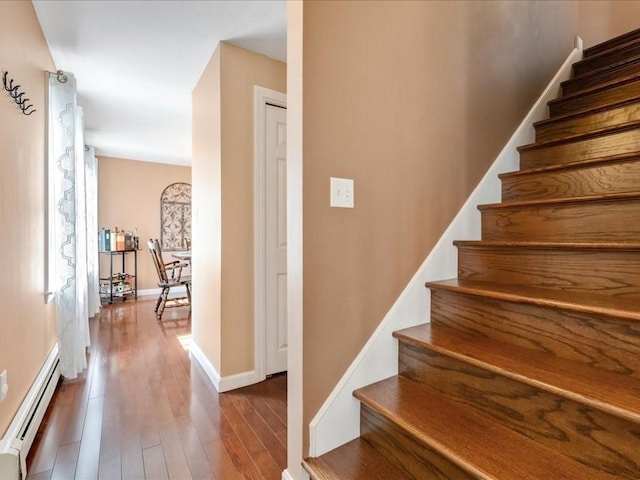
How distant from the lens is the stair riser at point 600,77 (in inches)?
77.8

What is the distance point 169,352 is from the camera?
2887 millimetres

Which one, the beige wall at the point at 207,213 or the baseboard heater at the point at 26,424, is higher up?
the beige wall at the point at 207,213

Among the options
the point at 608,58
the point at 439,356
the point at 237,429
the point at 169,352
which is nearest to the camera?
the point at 439,356

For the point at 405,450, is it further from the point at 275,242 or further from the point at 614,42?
the point at 614,42

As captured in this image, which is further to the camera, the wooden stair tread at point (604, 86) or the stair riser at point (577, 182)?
the wooden stair tread at point (604, 86)

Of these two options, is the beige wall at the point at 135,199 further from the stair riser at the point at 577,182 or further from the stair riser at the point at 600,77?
the stair riser at the point at 600,77

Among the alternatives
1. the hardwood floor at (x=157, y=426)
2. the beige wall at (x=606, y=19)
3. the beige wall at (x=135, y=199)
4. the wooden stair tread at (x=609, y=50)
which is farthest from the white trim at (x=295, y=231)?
the beige wall at (x=135, y=199)

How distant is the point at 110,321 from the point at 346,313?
3.86 meters

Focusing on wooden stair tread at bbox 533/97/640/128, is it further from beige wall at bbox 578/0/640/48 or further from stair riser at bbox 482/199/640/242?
beige wall at bbox 578/0/640/48

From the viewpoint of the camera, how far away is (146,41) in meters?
2.26

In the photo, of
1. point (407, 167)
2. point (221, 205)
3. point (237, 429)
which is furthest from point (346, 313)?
point (221, 205)

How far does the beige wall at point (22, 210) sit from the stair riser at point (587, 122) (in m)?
3.02

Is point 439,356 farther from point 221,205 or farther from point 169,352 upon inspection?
point 169,352

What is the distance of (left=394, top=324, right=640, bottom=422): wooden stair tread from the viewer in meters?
0.80
